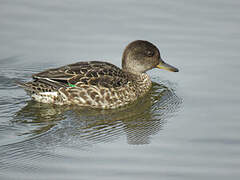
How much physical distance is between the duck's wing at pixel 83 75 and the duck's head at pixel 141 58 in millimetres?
712

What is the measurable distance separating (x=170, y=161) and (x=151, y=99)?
2.78 m

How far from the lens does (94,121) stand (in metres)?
8.48

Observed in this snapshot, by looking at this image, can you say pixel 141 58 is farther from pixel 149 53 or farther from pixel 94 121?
pixel 94 121

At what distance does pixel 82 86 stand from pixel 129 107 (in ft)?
3.01

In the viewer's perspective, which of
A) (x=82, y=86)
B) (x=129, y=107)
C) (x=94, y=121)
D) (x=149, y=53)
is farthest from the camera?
(x=149, y=53)

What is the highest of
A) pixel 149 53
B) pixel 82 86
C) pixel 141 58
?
pixel 149 53

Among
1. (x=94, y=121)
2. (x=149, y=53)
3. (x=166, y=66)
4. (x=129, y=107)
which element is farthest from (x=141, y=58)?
(x=94, y=121)

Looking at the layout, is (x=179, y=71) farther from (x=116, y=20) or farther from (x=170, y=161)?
(x=170, y=161)

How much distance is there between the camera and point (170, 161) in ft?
23.4

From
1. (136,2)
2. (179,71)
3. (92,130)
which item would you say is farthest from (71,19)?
(92,130)

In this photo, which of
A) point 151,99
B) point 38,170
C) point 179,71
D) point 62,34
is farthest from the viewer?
point 62,34

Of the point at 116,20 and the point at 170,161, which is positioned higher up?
the point at 116,20

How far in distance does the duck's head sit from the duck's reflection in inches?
28.0

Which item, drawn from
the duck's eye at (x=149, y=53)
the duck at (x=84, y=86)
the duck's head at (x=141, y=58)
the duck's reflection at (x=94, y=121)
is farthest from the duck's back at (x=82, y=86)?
the duck's eye at (x=149, y=53)
